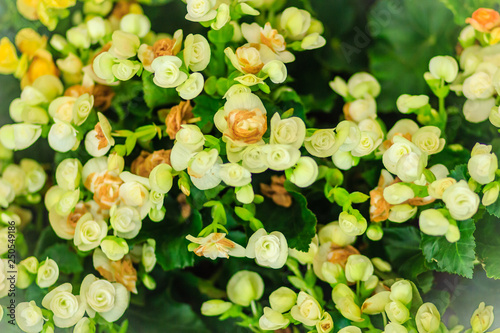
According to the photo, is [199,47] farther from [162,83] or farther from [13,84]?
[13,84]

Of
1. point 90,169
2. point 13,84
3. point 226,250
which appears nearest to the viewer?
point 226,250

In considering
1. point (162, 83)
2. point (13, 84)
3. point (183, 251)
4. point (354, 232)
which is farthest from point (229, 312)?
point (13, 84)

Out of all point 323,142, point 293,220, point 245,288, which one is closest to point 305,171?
point 323,142

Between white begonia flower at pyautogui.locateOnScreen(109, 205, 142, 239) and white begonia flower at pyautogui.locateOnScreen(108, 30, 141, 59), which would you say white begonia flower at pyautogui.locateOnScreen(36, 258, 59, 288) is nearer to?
white begonia flower at pyautogui.locateOnScreen(109, 205, 142, 239)

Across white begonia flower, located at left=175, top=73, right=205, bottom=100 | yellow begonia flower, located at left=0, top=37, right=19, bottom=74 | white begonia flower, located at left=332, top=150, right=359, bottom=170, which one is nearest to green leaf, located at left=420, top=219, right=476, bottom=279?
white begonia flower, located at left=332, top=150, right=359, bottom=170

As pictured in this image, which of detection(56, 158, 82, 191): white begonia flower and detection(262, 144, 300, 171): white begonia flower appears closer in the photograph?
detection(262, 144, 300, 171): white begonia flower

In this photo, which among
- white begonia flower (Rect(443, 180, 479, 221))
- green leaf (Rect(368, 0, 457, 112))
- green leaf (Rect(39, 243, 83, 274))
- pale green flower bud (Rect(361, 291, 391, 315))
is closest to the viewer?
white begonia flower (Rect(443, 180, 479, 221))
